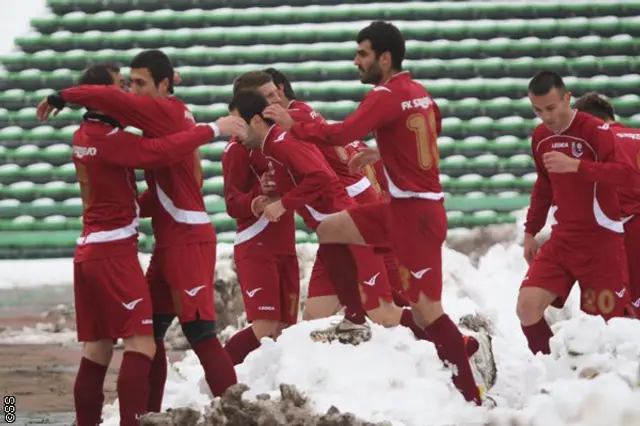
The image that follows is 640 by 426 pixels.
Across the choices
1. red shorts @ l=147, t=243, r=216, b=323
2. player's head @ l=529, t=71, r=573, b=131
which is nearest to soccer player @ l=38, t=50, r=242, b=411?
red shorts @ l=147, t=243, r=216, b=323

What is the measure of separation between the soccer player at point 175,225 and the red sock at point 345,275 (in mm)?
983

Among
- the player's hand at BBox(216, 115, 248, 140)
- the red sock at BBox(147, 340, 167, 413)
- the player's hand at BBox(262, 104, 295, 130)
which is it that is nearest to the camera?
the player's hand at BBox(216, 115, 248, 140)

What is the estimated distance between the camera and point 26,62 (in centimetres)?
1912

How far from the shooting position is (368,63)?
5953 mm

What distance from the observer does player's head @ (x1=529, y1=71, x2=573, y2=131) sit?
6.39 meters

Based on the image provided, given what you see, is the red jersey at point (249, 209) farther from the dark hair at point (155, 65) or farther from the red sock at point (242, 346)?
the dark hair at point (155, 65)

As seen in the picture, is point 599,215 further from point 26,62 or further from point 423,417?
point 26,62

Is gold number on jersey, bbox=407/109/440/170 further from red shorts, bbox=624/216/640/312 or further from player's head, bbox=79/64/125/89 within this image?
red shorts, bbox=624/216/640/312

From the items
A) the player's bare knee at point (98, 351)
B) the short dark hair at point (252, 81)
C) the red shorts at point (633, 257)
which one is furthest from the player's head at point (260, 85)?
the red shorts at point (633, 257)

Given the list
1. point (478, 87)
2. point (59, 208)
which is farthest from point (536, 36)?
point (59, 208)

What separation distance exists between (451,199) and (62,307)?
5.95 m

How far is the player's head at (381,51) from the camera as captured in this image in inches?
233

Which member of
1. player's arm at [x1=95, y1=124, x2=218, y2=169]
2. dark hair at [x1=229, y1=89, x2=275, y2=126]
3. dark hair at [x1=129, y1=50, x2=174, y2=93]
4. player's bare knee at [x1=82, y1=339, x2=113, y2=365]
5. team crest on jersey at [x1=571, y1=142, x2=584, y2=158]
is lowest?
player's bare knee at [x1=82, y1=339, x2=113, y2=365]

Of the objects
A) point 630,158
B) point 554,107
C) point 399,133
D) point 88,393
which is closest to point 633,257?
point 630,158
